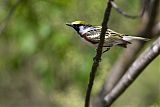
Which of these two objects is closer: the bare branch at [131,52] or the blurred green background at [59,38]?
the bare branch at [131,52]

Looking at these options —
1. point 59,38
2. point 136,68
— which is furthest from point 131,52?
point 59,38

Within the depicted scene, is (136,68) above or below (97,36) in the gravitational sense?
below

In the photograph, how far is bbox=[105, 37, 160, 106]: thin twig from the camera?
2121 mm

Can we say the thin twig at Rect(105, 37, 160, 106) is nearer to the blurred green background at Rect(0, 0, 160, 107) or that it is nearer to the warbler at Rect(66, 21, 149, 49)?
the warbler at Rect(66, 21, 149, 49)

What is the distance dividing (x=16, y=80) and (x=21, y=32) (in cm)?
401

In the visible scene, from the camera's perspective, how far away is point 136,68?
231 centimetres

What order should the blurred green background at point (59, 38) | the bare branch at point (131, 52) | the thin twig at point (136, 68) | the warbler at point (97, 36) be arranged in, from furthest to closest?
1. the blurred green background at point (59, 38)
2. the bare branch at point (131, 52)
3. the thin twig at point (136, 68)
4. the warbler at point (97, 36)

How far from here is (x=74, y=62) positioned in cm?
404

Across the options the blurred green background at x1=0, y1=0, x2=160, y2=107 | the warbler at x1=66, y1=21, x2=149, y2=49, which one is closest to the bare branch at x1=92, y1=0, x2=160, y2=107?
the blurred green background at x1=0, y1=0, x2=160, y2=107

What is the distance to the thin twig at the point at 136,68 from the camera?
2.12 m

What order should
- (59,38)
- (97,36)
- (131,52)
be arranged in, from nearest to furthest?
(97,36)
(131,52)
(59,38)

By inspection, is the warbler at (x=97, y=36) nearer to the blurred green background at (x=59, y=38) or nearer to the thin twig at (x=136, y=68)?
the thin twig at (x=136, y=68)

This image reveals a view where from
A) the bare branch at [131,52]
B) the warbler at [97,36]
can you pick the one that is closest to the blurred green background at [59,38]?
the bare branch at [131,52]

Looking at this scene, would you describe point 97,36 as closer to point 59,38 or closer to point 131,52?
point 131,52
